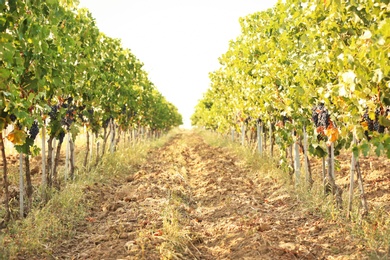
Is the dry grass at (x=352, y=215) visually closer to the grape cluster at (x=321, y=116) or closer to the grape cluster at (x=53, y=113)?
the grape cluster at (x=321, y=116)

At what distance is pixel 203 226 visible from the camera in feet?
22.0

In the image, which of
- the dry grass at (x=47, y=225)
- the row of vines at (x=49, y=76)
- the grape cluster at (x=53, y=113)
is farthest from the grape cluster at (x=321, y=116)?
the grape cluster at (x=53, y=113)

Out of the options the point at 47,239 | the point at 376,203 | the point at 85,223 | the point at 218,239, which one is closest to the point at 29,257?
the point at 47,239

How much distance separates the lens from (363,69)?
13.7ft

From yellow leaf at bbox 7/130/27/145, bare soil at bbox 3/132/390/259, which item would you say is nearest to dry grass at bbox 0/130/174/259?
bare soil at bbox 3/132/390/259

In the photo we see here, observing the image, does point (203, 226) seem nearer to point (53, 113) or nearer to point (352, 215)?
point (352, 215)

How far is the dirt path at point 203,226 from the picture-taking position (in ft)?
16.9

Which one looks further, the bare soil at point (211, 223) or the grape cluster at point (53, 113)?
the grape cluster at point (53, 113)

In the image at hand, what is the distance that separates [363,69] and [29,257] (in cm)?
440

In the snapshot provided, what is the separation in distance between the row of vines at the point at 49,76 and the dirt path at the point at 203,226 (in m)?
1.41

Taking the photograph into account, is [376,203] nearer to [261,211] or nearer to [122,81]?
[261,211]

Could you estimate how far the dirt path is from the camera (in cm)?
515

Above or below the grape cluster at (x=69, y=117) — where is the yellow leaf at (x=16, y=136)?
below

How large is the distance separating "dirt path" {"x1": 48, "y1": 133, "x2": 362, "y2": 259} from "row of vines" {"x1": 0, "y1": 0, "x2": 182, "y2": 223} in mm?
1408
